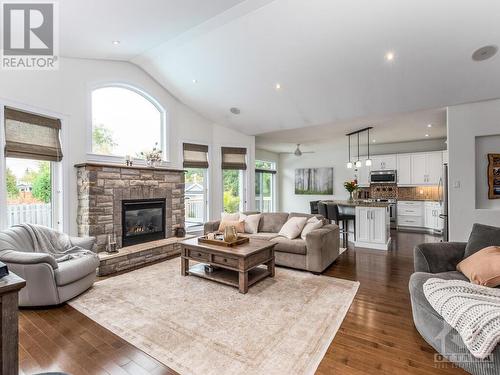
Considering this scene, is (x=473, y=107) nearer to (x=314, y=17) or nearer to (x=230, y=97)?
(x=314, y=17)

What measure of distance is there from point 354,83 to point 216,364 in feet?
14.4

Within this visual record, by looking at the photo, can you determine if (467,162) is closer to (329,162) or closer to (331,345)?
(331,345)

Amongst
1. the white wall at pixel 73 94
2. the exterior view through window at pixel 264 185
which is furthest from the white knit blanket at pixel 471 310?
the exterior view through window at pixel 264 185

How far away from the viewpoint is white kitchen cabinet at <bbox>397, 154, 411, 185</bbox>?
25.3 ft

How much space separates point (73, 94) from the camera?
415 cm

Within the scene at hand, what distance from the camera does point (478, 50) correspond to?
3.44 metres

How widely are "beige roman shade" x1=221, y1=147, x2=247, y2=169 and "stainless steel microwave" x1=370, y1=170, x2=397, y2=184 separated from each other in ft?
14.2

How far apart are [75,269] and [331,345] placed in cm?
290

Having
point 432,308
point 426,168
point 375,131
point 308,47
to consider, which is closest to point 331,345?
point 432,308

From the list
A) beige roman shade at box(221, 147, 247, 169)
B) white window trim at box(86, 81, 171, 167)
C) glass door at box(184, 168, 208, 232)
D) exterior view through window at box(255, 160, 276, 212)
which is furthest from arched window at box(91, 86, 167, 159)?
exterior view through window at box(255, 160, 276, 212)

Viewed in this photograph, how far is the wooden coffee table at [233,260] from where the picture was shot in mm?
3188

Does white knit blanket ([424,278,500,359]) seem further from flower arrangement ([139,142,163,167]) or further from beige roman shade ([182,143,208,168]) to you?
beige roman shade ([182,143,208,168])

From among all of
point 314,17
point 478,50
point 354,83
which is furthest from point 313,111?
point 478,50

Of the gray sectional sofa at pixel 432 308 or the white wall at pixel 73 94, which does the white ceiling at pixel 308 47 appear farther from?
the gray sectional sofa at pixel 432 308
